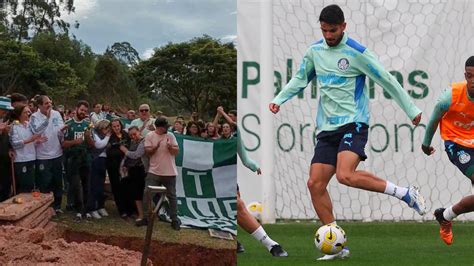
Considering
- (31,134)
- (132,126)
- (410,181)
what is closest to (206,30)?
(132,126)

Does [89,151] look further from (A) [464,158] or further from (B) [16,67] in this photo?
(A) [464,158]

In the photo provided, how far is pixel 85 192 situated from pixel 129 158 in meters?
0.19

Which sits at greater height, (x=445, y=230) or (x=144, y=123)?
(x=144, y=123)

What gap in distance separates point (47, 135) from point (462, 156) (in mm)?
4512

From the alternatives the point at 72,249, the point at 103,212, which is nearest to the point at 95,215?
the point at 103,212

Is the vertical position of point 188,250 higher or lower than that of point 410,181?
higher

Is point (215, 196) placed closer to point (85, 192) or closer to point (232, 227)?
point (232, 227)

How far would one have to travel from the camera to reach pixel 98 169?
10.2ft

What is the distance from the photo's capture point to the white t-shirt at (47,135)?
3062mm

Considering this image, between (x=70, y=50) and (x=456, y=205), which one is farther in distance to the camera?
(x=456, y=205)

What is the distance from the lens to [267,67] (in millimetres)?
8906

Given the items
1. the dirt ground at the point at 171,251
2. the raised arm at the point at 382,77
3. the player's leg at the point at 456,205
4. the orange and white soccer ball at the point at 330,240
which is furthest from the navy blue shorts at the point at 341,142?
the dirt ground at the point at 171,251

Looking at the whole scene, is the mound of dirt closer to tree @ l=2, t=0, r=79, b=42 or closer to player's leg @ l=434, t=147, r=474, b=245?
tree @ l=2, t=0, r=79, b=42

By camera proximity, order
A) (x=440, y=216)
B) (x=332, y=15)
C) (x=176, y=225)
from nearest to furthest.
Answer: (x=176, y=225) < (x=332, y=15) < (x=440, y=216)
